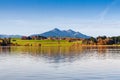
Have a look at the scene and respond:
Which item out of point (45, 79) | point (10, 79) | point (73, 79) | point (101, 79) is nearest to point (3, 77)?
point (10, 79)

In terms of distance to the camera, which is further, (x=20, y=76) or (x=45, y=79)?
(x=20, y=76)

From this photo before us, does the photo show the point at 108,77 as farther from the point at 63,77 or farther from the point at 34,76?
the point at 34,76

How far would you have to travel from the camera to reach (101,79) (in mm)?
33000

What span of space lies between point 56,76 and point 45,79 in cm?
243

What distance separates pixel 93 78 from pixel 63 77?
3053 mm

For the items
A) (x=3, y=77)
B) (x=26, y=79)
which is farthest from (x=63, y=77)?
(x=3, y=77)

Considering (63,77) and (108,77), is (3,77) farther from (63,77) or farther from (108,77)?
(108,77)

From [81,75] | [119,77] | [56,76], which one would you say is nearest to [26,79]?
[56,76]

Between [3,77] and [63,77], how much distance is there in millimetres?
6031

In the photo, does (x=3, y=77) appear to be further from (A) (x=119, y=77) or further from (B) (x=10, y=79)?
(A) (x=119, y=77)

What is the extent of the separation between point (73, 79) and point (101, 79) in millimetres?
2725

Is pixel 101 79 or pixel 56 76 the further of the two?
pixel 56 76

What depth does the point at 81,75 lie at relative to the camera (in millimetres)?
36031

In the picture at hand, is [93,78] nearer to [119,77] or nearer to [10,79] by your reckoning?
[119,77]
